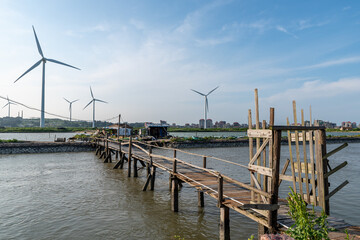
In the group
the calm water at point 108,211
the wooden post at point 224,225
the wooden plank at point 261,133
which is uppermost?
the wooden plank at point 261,133

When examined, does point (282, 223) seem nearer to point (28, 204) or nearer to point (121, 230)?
point (121, 230)

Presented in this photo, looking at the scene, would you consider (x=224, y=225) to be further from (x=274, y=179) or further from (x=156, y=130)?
(x=156, y=130)

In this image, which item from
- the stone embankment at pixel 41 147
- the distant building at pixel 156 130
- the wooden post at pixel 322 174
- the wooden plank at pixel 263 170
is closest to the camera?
the wooden plank at pixel 263 170

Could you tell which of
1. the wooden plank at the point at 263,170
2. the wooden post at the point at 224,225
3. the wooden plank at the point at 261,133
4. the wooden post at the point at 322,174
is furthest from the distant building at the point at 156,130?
the wooden post at the point at 322,174

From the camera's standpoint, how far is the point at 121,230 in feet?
31.1

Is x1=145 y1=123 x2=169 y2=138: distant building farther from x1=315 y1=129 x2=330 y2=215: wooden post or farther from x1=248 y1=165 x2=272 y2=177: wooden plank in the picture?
x1=315 y1=129 x2=330 y2=215: wooden post

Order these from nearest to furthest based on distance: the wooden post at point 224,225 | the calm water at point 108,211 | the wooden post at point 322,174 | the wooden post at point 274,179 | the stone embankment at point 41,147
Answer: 1. the wooden post at point 274,179
2. the wooden post at point 322,174
3. the wooden post at point 224,225
4. the calm water at point 108,211
5. the stone embankment at point 41,147

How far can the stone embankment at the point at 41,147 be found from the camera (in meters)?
35.5

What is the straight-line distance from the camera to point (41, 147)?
122ft

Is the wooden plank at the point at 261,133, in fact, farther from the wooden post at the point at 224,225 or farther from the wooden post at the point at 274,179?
the wooden post at the point at 224,225

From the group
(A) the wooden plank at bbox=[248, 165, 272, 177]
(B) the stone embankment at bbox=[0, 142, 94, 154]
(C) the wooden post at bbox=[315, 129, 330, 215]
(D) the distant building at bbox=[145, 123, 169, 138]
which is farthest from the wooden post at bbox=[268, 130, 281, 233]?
(D) the distant building at bbox=[145, 123, 169, 138]

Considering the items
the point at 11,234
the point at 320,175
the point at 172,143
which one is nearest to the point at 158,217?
the point at 11,234

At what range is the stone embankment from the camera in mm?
35531

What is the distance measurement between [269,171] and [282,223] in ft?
4.60
